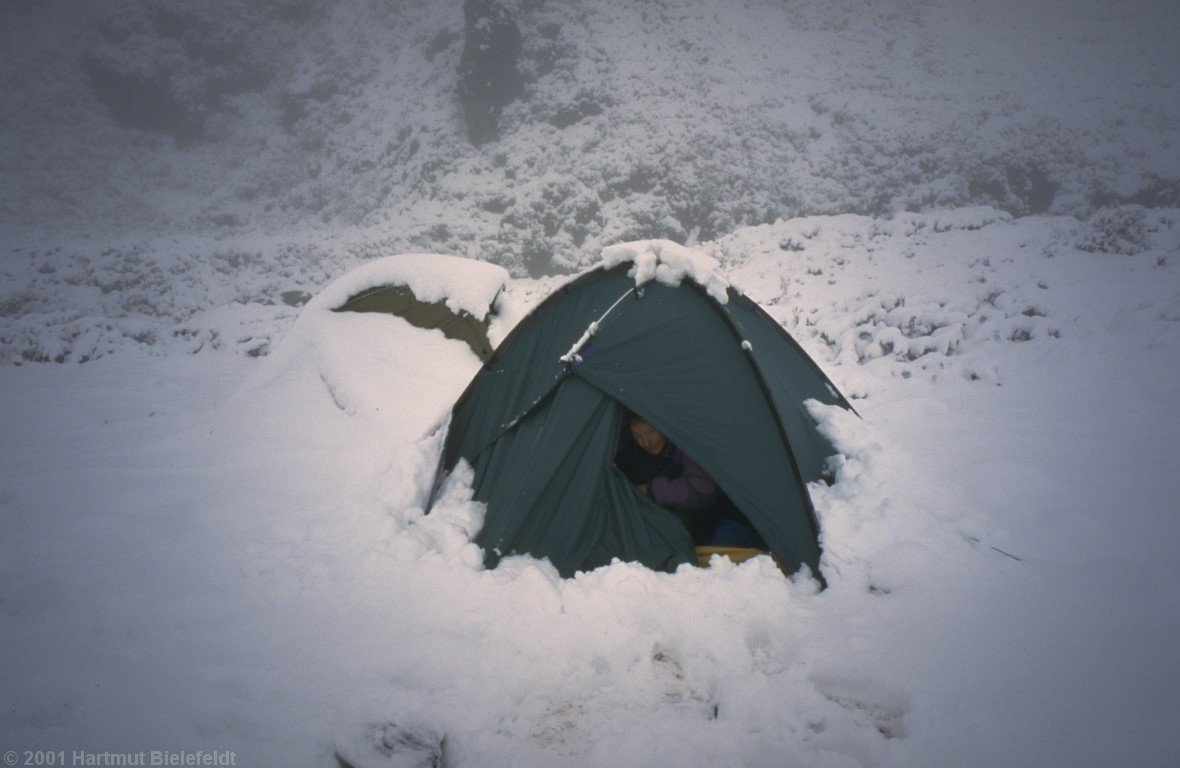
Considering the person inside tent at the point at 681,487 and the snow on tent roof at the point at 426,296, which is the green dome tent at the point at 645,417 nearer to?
the person inside tent at the point at 681,487

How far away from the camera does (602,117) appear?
63.0ft

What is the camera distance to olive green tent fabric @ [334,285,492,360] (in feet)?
19.4

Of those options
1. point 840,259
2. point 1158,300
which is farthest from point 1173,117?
point 1158,300

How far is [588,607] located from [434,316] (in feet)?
14.3

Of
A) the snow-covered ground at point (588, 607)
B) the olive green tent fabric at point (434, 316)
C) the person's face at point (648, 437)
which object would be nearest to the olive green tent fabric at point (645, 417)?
the snow-covered ground at point (588, 607)

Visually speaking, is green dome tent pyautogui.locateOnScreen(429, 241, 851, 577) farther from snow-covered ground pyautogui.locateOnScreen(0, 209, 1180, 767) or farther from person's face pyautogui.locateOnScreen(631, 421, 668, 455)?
person's face pyautogui.locateOnScreen(631, 421, 668, 455)

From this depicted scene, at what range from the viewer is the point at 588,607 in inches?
101

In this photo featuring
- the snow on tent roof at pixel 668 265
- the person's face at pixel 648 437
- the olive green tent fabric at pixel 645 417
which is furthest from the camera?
the person's face at pixel 648 437

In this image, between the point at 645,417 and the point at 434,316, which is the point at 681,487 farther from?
the point at 434,316

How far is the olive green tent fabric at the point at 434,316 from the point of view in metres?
5.91

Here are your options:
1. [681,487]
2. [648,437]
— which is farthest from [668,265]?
[681,487]

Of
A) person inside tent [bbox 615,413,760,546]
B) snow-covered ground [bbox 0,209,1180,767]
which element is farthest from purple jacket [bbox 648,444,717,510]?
snow-covered ground [bbox 0,209,1180,767]

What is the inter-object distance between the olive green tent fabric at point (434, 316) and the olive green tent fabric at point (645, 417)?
106 inches

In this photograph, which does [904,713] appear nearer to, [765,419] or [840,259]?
[765,419]
